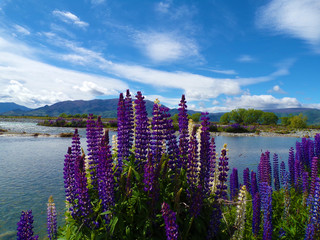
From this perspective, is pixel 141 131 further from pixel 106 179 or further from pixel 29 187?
pixel 29 187

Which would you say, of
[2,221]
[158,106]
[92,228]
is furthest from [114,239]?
[2,221]

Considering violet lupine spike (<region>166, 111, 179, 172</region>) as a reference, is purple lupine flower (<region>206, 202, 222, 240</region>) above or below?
below

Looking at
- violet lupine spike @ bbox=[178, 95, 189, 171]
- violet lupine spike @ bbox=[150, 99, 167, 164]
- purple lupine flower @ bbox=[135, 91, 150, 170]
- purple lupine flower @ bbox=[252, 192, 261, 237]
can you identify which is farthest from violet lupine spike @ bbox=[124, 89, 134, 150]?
purple lupine flower @ bbox=[252, 192, 261, 237]

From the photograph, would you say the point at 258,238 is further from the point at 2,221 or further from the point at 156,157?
the point at 2,221

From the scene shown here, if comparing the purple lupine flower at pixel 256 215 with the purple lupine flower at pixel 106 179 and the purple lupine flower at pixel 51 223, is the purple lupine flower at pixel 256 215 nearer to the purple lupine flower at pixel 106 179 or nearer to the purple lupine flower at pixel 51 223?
the purple lupine flower at pixel 106 179

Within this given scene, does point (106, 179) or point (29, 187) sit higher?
point (106, 179)

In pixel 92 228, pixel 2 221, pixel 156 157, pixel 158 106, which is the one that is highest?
pixel 158 106

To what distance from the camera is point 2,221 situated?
10.3 m

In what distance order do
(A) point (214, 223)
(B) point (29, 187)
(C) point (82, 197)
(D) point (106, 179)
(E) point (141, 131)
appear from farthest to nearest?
(B) point (29, 187) → (E) point (141, 131) → (A) point (214, 223) → (D) point (106, 179) → (C) point (82, 197)

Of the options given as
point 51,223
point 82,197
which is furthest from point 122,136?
point 51,223

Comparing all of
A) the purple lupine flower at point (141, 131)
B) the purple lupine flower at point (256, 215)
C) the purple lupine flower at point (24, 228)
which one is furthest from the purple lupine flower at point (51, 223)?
the purple lupine flower at point (256, 215)

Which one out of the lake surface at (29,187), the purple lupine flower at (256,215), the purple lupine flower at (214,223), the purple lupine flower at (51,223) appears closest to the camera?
the purple lupine flower at (214,223)

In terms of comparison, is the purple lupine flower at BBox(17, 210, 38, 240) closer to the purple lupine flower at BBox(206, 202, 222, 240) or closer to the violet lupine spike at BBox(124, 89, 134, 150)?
the violet lupine spike at BBox(124, 89, 134, 150)

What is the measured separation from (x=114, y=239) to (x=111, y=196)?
2.88ft
